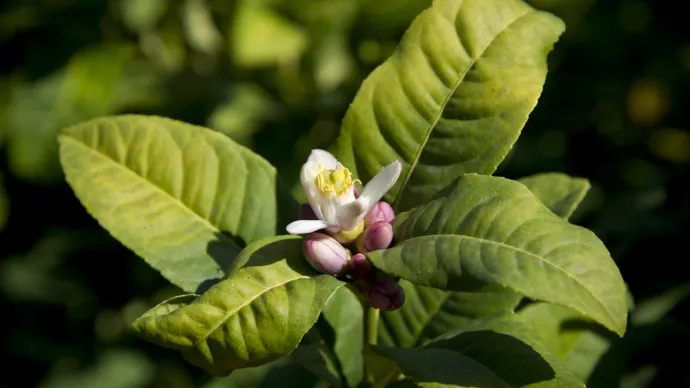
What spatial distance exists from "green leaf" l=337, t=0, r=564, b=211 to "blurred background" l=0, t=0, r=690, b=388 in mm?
980

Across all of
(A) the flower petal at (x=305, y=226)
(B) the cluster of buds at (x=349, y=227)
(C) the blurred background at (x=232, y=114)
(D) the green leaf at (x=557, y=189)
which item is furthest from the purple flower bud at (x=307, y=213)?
(C) the blurred background at (x=232, y=114)

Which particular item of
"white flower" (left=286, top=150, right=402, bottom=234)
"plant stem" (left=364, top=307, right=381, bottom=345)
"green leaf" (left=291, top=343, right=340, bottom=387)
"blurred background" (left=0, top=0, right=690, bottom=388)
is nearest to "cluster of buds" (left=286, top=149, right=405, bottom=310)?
"white flower" (left=286, top=150, right=402, bottom=234)

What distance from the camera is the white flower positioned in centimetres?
126

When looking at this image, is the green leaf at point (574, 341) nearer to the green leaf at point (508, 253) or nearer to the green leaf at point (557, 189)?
the green leaf at point (557, 189)

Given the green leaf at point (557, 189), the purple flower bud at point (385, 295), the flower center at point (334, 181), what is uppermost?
the flower center at point (334, 181)

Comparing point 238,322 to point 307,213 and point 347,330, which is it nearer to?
point 307,213

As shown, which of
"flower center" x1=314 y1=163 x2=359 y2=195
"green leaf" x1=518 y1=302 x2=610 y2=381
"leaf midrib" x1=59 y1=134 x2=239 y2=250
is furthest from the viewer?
"green leaf" x1=518 y1=302 x2=610 y2=381

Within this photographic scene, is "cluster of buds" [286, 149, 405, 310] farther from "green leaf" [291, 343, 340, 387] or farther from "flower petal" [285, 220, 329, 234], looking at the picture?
"green leaf" [291, 343, 340, 387]

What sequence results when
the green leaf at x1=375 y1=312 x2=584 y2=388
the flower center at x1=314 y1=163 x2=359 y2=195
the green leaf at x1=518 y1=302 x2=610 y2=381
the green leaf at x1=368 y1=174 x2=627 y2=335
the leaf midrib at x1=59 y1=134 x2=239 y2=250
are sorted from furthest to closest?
the green leaf at x1=518 y1=302 x2=610 y2=381 → the leaf midrib at x1=59 y1=134 x2=239 y2=250 → the flower center at x1=314 y1=163 x2=359 y2=195 → the green leaf at x1=375 y1=312 x2=584 y2=388 → the green leaf at x1=368 y1=174 x2=627 y2=335

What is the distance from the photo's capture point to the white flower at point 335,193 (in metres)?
1.26

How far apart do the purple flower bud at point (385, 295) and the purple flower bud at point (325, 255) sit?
0.05 meters

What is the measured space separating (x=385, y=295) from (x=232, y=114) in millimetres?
1563

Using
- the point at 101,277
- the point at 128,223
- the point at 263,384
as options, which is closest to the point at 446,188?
the point at 128,223

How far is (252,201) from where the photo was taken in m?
1.50
